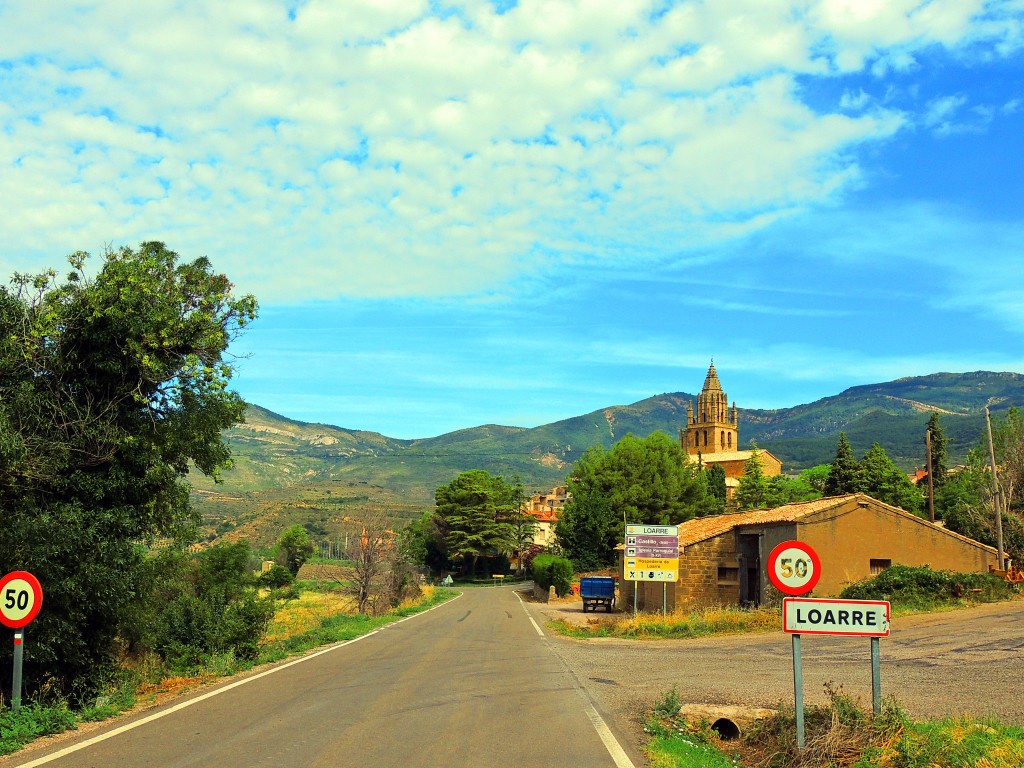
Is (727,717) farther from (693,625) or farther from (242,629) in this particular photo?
(693,625)

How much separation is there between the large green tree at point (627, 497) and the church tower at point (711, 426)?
248ft

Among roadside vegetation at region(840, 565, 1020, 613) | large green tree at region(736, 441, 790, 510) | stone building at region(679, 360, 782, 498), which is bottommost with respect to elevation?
roadside vegetation at region(840, 565, 1020, 613)

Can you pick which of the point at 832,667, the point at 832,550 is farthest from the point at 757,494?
the point at 832,667

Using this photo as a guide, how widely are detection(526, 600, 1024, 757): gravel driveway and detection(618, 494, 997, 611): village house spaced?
5665 millimetres

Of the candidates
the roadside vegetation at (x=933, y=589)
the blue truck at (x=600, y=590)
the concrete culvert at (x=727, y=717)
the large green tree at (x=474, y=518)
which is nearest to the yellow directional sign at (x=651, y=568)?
the roadside vegetation at (x=933, y=589)

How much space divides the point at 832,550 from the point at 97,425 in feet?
81.5

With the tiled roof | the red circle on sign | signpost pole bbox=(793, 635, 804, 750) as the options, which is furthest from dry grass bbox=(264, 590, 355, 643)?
signpost pole bbox=(793, 635, 804, 750)

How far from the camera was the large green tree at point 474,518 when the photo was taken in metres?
94.4

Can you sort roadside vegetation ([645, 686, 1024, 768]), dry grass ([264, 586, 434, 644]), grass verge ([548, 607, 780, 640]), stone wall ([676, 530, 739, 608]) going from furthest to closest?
1. stone wall ([676, 530, 739, 608])
2. dry grass ([264, 586, 434, 644])
3. grass verge ([548, 607, 780, 640])
4. roadside vegetation ([645, 686, 1024, 768])

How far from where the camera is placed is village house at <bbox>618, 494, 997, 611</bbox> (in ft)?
98.2

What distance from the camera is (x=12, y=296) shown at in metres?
13.9

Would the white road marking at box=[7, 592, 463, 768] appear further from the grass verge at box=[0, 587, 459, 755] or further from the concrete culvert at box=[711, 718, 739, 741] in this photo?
the concrete culvert at box=[711, 718, 739, 741]

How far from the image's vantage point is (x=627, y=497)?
75312mm

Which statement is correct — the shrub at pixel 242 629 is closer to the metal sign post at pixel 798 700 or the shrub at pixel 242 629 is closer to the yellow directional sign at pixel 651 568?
the metal sign post at pixel 798 700
